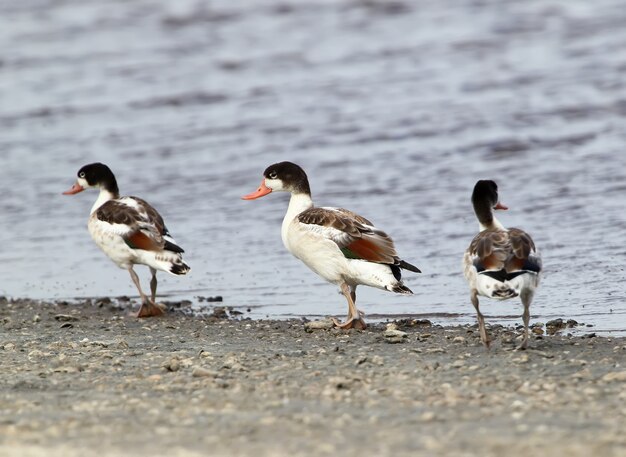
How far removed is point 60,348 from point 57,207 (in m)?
7.47

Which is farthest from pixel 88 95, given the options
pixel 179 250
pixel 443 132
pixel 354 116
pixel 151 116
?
pixel 179 250

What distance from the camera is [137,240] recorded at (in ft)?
39.0

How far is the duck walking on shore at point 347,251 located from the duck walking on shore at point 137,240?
119 cm

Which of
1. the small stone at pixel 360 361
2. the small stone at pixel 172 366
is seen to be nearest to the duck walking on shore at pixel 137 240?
the small stone at pixel 172 366

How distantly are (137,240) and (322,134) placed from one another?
347 inches

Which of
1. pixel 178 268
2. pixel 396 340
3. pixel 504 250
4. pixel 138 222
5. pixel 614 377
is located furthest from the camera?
pixel 138 222

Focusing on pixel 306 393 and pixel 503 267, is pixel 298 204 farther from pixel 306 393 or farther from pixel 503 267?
pixel 306 393

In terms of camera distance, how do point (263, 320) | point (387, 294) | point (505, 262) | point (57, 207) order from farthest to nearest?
point (57, 207) < point (387, 294) < point (263, 320) < point (505, 262)

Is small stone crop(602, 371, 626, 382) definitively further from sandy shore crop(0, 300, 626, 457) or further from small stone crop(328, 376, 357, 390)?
small stone crop(328, 376, 357, 390)

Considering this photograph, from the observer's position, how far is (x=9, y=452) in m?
6.04

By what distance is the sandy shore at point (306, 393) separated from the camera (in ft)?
20.2

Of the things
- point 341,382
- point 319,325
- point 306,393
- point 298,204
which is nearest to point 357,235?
point 319,325

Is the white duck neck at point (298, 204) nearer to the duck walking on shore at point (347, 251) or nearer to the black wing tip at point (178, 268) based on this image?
the duck walking on shore at point (347, 251)

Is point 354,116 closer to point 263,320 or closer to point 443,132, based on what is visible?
point 443,132
